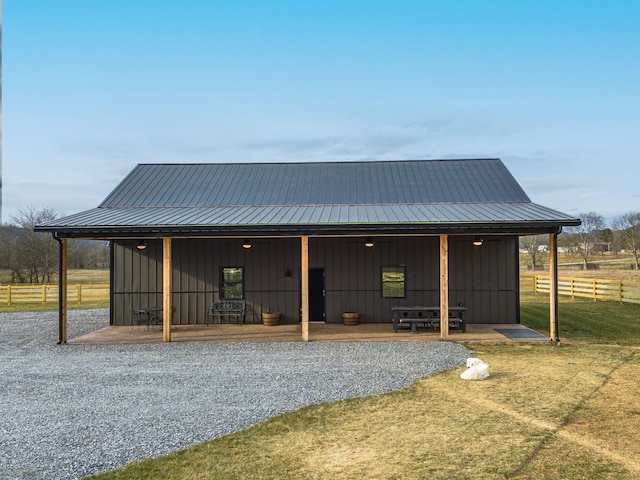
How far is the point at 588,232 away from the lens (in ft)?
187

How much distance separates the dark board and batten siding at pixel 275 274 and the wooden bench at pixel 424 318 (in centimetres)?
73

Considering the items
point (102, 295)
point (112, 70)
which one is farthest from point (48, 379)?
point (102, 295)

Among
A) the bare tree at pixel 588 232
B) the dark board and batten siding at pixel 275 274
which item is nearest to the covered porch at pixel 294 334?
the dark board and batten siding at pixel 275 274

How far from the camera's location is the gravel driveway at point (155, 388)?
5.21m

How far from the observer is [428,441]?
5.30 metres

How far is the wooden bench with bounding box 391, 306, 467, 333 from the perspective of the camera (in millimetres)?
13109

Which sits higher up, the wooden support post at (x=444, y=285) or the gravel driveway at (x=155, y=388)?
the wooden support post at (x=444, y=285)

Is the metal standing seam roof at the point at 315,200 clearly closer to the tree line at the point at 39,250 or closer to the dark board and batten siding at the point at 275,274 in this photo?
the dark board and batten siding at the point at 275,274

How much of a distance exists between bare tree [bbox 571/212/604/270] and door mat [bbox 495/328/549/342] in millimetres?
44753

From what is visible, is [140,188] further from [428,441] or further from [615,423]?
[615,423]

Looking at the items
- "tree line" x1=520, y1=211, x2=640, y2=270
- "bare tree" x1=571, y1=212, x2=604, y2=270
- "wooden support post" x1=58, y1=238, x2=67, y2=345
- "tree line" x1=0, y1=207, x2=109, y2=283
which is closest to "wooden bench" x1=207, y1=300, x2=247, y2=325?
"wooden support post" x1=58, y1=238, x2=67, y2=345

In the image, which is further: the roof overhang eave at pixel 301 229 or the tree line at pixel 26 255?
the tree line at pixel 26 255

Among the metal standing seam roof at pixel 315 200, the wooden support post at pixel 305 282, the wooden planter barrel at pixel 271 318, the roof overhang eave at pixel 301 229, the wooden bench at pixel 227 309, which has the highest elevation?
the metal standing seam roof at pixel 315 200

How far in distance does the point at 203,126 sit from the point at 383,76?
11.8m
